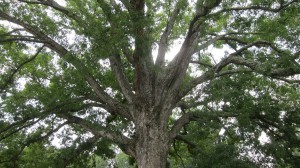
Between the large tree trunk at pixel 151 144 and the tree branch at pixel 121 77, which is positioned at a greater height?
the tree branch at pixel 121 77

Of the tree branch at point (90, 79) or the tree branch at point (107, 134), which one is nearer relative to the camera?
the tree branch at point (107, 134)

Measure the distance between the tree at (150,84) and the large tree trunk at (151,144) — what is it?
23mm

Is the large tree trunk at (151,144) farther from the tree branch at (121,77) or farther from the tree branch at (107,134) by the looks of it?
the tree branch at (121,77)

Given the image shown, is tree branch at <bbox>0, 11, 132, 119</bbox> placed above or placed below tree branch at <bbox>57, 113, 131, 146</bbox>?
above

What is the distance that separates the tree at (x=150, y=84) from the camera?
6809 mm

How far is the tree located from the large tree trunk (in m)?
0.02

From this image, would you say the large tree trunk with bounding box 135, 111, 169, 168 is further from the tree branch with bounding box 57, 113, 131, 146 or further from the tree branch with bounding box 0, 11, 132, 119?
the tree branch with bounding box 0, 11, 132, 119

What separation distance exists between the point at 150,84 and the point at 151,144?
5.66ft

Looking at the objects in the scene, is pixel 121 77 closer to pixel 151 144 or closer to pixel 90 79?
pixel 90 79

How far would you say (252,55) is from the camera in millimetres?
9367

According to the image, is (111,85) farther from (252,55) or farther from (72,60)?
(252,55)

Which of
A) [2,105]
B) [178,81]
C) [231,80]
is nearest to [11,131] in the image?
[2,105]

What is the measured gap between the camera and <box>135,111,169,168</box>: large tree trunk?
6.85m

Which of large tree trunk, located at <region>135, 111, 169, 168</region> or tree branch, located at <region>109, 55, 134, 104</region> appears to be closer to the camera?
large tree trunk, located at <region>135, 111, 169, 168</region>
